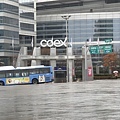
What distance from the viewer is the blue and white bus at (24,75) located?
5216 cm

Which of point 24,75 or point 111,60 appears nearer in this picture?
point 24,75

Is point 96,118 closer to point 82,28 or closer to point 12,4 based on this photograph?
point 12,4

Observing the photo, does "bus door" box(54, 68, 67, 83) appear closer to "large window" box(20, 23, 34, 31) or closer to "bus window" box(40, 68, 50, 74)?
"bus window" box(40, 68, 50, 74)

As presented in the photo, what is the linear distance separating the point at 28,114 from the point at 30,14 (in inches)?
3646

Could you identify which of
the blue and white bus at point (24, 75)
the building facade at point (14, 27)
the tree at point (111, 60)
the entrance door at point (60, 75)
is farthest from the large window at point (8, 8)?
the blue and white bus at point (24, 75)

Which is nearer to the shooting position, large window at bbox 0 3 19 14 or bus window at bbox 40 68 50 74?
bus window at bbox 40 68 50 74

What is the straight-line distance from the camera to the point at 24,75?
173ft

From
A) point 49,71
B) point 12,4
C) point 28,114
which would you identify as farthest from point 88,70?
point 28,114

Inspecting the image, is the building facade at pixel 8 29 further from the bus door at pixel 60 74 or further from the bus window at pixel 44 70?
the bus window at pixel 44 70

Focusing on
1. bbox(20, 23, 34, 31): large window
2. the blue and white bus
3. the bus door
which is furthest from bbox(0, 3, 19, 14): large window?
the blue and white bus

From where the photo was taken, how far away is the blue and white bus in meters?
52.2

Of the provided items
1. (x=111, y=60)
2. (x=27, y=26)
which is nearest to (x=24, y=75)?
(x=111, y=60)

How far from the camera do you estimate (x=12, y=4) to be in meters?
94.4

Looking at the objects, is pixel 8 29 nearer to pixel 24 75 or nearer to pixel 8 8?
pixel 8 8
